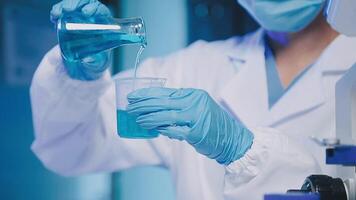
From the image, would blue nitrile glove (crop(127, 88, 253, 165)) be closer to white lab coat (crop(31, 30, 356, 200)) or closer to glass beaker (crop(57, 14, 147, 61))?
glass beaker (crop(57, 14, 147, 61))

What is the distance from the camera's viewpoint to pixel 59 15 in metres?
1.15

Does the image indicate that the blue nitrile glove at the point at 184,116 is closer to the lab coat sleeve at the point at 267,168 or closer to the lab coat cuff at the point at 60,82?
the lab coat sleeve at the point at 267,168

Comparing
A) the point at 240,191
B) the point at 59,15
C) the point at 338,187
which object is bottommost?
the point at 240,191

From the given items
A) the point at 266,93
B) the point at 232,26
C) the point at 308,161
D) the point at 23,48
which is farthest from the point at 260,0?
the point at 23,48

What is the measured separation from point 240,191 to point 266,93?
475 millimetres

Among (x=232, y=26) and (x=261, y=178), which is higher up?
(x=232, y=26)

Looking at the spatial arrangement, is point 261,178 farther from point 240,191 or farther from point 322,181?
point 322,181

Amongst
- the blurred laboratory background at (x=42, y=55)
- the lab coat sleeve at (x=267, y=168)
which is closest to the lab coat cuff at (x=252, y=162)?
the lab coat sleeve at (x=267, y=168)

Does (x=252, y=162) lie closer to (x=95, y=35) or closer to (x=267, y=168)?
(x=267, y=168)

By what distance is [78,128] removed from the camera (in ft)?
4.94

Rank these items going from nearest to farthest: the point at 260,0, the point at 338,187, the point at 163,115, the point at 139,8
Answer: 1. the point at 338,187
2. the point at 163,115
3. the point at 260,0
4. the point at 139,8

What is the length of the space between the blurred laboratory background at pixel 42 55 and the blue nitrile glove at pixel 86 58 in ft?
2.84

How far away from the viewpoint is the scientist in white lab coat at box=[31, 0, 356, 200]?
1163 millimetres

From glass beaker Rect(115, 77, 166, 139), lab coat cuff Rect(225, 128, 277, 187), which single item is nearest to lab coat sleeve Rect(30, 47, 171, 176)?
glass beaker Rect(115, 77, 166, 139)
